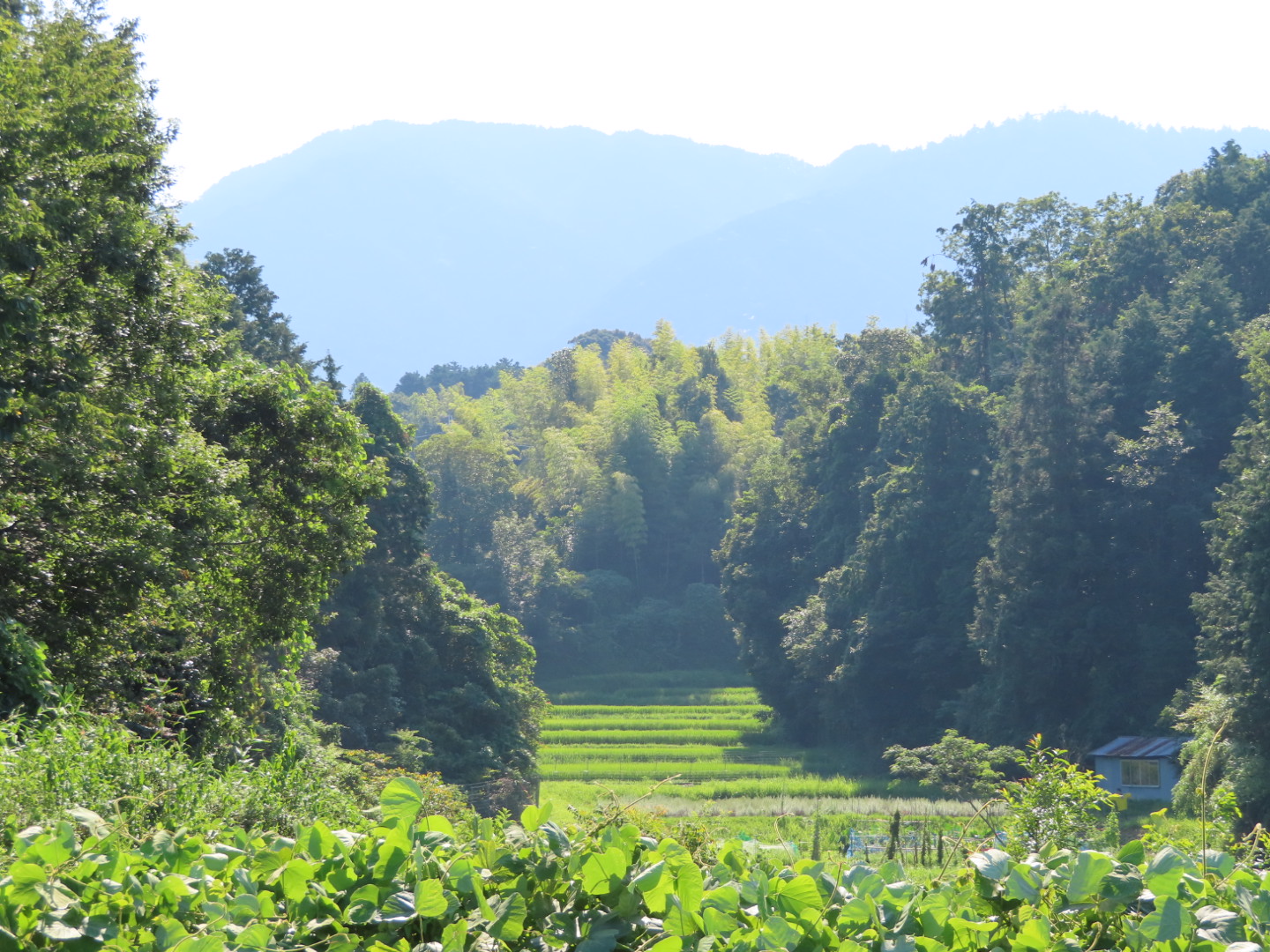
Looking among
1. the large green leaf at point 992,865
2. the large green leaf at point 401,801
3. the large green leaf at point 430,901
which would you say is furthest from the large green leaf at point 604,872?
the large green leaf at point 992,865

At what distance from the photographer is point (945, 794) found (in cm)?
3008

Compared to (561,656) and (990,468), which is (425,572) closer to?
(990,468)

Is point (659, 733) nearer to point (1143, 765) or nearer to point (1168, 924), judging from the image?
point (1143, 765)

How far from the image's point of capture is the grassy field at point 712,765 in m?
24.9

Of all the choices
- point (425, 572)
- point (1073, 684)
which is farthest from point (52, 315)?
point (1073, 684)

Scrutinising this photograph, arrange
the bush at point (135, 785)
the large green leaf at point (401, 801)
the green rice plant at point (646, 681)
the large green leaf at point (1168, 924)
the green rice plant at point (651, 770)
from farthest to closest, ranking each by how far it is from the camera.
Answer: the green rice plant at point (646, 681)
the green rice plant at point (651, 770)
the bush at point (135, 785)
the large green leaf at point (401, 801)
the large green leaf at point (1168, 924)

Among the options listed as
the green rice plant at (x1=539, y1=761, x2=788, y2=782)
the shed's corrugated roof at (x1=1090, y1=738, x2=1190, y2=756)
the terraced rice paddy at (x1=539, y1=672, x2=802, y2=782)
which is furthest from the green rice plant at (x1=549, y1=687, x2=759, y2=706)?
the shed's corrugated roof at (x1=1090, y1=738, x2=1190, y2=756)

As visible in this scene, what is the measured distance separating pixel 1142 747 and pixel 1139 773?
2.05ft

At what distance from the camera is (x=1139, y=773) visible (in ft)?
92.4

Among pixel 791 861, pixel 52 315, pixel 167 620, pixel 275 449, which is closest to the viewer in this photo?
pixel 791 861

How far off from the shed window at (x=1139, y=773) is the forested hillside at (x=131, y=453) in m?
21.7

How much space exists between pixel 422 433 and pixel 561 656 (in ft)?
115

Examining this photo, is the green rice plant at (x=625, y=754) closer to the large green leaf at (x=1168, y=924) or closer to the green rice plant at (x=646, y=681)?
the green rice plant at (x=646, y=681)

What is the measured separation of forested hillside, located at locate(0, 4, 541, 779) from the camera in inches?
350
